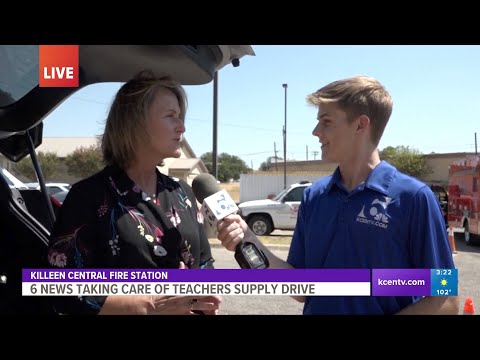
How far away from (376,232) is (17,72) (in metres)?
1.59

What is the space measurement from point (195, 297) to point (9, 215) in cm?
93

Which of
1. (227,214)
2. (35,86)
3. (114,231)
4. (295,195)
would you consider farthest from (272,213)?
(114,231)

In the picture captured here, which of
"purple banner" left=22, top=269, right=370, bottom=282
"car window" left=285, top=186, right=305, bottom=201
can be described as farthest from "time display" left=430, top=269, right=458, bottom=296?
"car window" left=285, top=186, right=305, bottom=201

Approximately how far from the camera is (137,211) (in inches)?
63.6

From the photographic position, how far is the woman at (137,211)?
1534mm

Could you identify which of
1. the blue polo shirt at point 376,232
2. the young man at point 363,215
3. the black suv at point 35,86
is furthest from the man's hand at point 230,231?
the black suv at point 35,86

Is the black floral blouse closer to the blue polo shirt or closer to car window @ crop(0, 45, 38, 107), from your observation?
the blue polo shirt

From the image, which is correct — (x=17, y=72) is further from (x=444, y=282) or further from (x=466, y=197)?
(x=466, y=197)

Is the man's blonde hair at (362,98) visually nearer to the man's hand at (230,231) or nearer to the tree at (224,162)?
the man's hand at (230,231)

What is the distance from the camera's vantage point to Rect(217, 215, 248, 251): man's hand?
1.71 meters

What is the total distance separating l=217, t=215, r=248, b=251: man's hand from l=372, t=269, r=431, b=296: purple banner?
491mm
